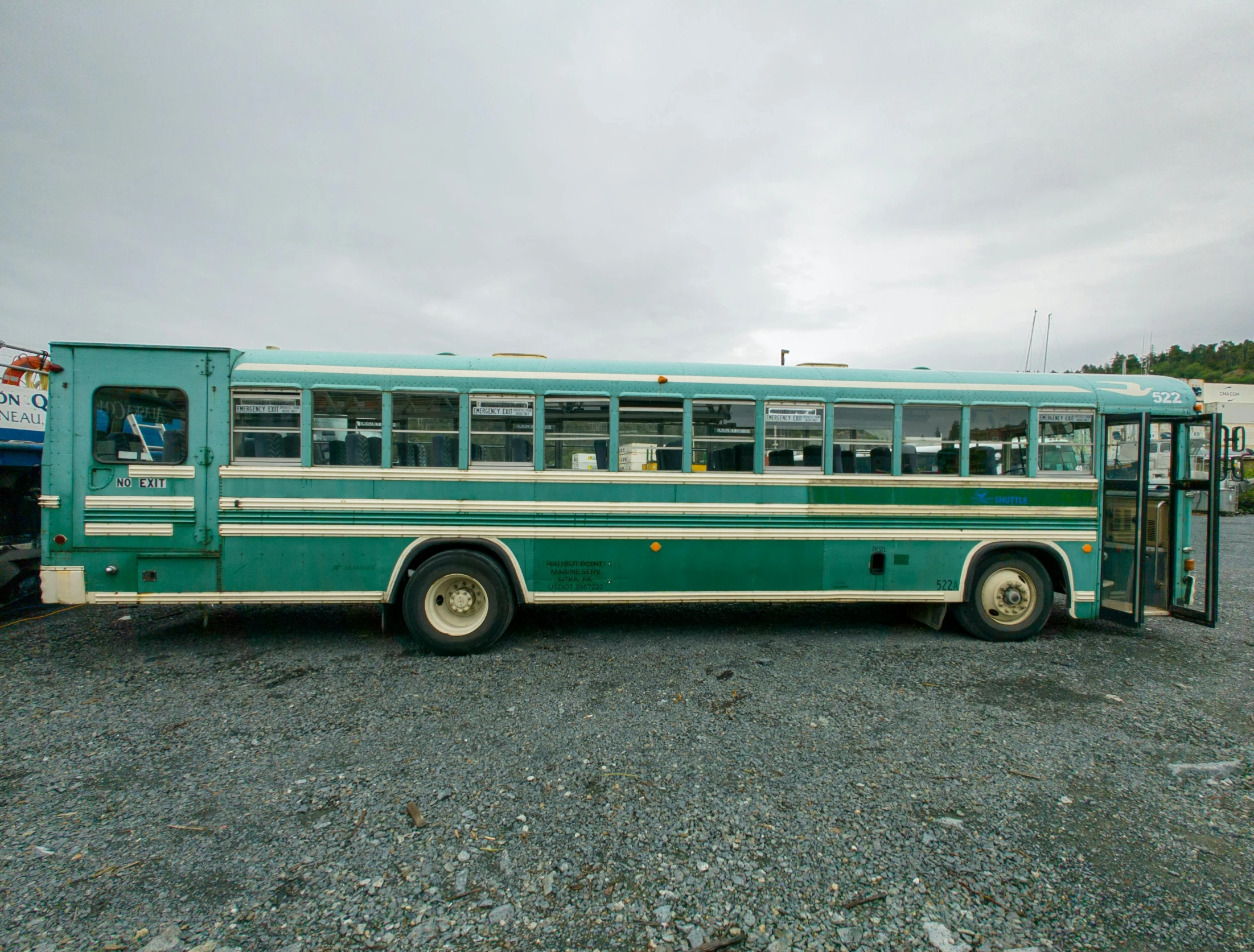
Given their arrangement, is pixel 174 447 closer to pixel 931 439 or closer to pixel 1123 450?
pixel 931 439

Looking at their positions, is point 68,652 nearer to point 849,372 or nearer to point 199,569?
point 199,569

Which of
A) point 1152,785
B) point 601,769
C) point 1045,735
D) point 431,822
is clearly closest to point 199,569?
point 431,822

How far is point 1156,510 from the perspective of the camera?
6.44 m

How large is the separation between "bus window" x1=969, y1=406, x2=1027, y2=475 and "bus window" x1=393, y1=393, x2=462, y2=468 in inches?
221

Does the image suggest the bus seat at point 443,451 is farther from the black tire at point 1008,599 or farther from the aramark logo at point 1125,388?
the aramark logo at point 1125,388

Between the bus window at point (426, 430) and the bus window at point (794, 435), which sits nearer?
the bus window at point (426, 430)

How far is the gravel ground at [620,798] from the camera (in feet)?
7.89

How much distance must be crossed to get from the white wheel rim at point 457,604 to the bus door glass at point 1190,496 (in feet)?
24.9

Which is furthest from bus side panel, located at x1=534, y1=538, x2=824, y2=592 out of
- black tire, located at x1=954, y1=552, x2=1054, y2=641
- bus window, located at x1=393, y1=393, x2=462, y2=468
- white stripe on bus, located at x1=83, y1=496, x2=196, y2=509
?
white stripe on bus, located at x1=83, y1=496, x2=196, y2=509

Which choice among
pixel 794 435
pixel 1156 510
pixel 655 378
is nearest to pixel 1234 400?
pixel 1156 510

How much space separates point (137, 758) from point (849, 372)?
6.86 meters

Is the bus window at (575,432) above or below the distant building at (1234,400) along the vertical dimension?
below

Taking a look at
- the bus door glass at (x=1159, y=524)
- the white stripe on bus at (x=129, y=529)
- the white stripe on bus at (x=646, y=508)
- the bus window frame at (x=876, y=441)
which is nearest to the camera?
the white stripe on bus at (x=129, y=529)

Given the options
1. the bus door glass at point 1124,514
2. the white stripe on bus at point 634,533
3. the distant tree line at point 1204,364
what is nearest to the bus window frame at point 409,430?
the white stripe on bus at point 634,533
